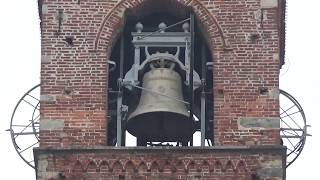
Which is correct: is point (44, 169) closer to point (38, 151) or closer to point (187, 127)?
point (38, 151)

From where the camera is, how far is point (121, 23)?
2983 centimetres

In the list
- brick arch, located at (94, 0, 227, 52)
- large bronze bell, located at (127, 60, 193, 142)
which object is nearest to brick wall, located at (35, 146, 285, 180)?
large bronze bell, located at (127, 60, 193, 142)

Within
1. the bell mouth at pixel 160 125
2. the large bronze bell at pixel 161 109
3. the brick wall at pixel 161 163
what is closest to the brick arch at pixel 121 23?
the large bronze bell at pixel 161 109

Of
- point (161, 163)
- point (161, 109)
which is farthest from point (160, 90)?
point (161, 163)

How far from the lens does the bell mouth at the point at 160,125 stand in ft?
95.6

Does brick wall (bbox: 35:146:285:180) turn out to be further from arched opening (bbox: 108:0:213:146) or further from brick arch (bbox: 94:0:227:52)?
brick arch (bbox: 94:0:227:52)

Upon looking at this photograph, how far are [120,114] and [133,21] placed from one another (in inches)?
67.3

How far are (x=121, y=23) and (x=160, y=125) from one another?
181 cm

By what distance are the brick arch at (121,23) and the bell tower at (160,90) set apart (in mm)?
16

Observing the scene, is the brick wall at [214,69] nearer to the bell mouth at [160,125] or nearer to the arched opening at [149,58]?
the arched opening at [149,58]

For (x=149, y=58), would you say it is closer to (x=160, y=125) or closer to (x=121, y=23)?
(x=121, y=23)

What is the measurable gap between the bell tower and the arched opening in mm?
22

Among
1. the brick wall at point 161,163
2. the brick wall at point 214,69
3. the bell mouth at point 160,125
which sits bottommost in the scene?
the brick wall at point 161,163

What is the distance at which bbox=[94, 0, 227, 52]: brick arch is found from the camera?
2958 cm
